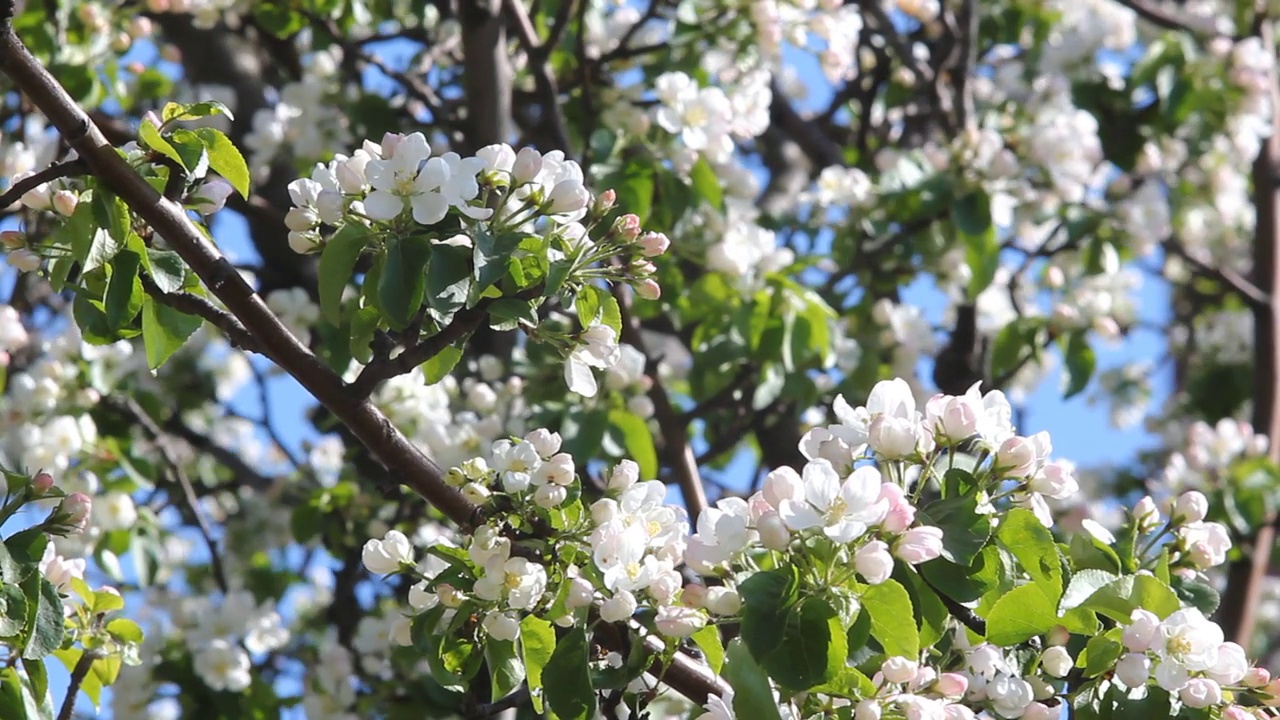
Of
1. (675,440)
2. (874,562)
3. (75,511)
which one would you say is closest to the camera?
(874,562)

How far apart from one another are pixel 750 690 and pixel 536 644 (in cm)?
26

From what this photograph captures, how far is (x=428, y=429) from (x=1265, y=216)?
3.09m

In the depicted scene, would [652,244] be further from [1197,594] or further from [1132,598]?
[1197,594]

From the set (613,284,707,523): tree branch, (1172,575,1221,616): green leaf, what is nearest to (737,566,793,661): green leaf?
(1172,575,1221,616): green leaf

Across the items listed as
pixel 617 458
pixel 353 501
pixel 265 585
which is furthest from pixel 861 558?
pixel 265 585

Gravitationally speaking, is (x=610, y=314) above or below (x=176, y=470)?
below

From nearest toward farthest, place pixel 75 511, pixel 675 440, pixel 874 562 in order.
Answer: pixel 874 562, pixel 75 511, pixel 675 440

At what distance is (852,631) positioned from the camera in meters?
1.41

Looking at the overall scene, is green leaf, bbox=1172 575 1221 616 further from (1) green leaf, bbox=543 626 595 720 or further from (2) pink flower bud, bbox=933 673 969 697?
(1) green leaf, bbox=543 626 595 720

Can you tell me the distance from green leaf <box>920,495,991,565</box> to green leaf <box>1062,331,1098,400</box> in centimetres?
198

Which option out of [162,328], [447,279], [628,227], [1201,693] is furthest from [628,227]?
[1201,693]

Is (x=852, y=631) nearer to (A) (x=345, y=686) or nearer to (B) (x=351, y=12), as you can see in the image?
(A) (x=345, y=686)

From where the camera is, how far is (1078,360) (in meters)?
3.36

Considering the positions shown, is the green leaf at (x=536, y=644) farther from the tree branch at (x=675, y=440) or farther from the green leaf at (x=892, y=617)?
the tree branch at (x=675, y=440)
